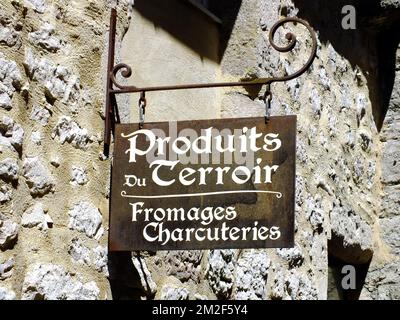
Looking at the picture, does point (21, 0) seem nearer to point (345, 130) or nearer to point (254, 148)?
point (254, 148)

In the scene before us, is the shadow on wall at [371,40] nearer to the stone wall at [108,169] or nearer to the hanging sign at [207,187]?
the stone wall at [108,169]

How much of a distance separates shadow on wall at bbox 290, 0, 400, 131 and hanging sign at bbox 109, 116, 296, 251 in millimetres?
2838

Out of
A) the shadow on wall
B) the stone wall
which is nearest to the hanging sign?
the stone wall

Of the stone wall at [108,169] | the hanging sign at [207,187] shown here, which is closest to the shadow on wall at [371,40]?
the stone wall at [108,169]

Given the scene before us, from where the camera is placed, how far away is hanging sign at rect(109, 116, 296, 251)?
4090 millimetres

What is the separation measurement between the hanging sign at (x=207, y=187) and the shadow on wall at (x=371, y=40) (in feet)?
9.31

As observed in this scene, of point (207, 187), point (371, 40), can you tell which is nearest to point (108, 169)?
point (207, 187)

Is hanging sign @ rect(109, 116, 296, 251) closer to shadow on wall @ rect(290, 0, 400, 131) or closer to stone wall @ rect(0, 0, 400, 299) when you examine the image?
stone wall @ rect(0, 0, 400, 299)

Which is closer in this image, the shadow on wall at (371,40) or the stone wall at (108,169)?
the stone wall at (108,169)

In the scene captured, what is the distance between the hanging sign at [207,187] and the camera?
4090mm

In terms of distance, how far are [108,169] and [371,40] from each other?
143 inches
